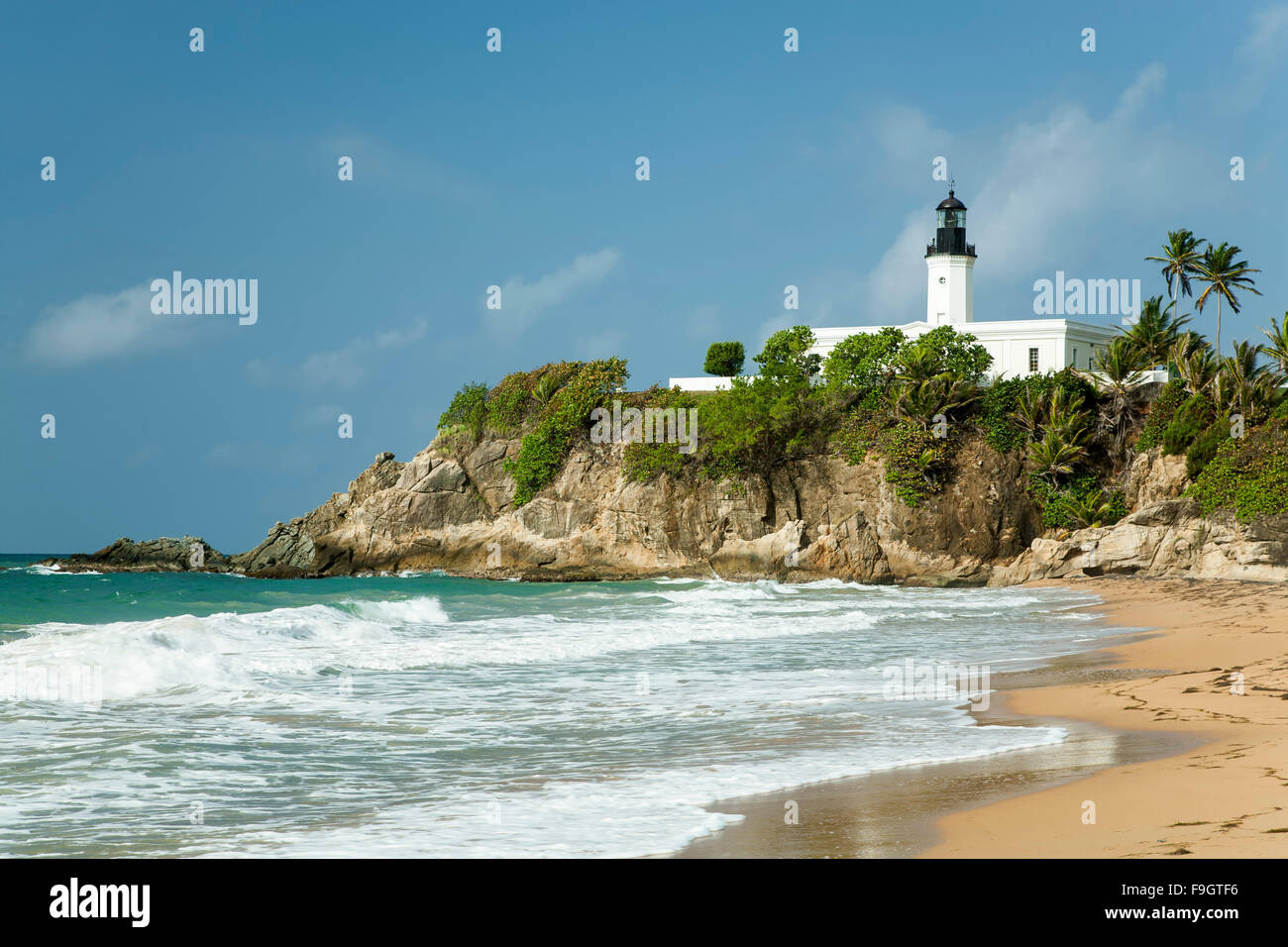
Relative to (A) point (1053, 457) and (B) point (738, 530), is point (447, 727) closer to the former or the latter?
(B) point (738, 530)

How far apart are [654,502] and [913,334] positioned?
13.7 meters

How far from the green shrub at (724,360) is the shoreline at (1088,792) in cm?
3786

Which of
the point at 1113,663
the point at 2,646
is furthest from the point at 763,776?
the point at 2,646

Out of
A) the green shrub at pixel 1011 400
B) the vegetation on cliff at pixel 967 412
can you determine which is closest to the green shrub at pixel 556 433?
the vegetation on cliff at pixel 967 412

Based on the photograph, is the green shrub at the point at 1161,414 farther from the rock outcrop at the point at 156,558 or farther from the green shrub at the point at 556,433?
the rock outcrop at the point at 156,558

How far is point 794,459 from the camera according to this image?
136ft

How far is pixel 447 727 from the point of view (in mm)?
9156

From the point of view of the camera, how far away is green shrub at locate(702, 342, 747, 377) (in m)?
48.2

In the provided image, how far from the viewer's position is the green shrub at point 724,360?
158 ft

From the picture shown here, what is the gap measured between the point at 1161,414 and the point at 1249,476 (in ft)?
20.3

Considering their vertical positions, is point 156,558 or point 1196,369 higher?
point 1196,369

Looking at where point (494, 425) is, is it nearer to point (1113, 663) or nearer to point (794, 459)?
point (794, 459)

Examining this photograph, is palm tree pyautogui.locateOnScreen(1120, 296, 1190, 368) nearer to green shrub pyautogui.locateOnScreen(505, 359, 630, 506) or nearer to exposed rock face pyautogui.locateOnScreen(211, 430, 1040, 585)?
exposed rock face pyautogui.locateOnScreen(211, 430, 1040, 585)

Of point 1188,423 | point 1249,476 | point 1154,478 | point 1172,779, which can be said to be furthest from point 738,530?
point 1172,779
